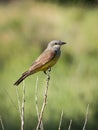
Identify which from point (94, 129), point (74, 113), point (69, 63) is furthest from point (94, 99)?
point (69, 63)

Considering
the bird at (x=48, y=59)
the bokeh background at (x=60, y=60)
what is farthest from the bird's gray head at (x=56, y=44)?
the bokeh background at (x=60, y=60)

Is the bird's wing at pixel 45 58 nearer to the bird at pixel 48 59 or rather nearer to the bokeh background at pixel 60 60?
the bird at pixel 48 59

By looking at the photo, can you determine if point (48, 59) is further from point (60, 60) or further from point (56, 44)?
point (60, 60)

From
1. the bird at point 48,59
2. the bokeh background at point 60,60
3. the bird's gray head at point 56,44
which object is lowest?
the bokeh background at point 60,60

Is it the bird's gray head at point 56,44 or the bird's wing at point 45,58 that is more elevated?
the bird's gray head at point 56,44

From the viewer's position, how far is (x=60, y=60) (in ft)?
44.2

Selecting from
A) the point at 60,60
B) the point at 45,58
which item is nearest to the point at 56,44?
the point at 45,58

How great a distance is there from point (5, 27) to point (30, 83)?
12.4 feet

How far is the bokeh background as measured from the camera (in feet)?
35.8

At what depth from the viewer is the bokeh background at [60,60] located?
10922 mm

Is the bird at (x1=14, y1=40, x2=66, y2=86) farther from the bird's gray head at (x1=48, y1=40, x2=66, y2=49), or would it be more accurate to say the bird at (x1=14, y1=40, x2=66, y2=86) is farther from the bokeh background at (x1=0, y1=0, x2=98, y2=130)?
the bokeh background at (x1=0, y1=0, x2=98, y2=130)

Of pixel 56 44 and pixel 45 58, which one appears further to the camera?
pixel 56 44

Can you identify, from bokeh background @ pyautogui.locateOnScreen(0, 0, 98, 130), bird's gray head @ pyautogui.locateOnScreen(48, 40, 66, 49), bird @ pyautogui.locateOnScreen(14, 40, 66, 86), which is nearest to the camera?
bird @ pyautogui.locateOnScreen(14, 40, 66, 86)

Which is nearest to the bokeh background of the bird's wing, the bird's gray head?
the bird's gray head
